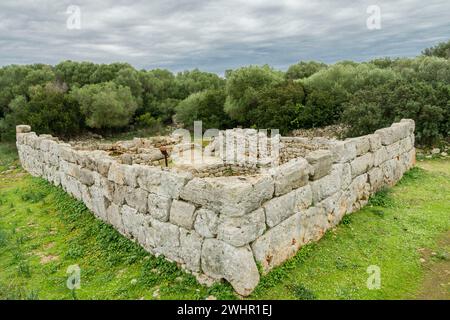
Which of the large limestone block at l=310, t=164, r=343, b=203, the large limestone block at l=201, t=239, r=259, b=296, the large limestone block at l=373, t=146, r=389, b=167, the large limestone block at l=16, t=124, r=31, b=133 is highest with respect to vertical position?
the large limestone block at l=16, t=124, r=31, b=133

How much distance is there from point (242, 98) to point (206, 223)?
26.0m

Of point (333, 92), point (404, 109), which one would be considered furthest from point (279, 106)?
point (404, 109)

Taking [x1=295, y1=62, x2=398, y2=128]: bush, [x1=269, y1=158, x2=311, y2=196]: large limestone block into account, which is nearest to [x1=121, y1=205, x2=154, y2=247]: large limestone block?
[x1=269, y1=158, x2=311, y2=196]: large limestone block

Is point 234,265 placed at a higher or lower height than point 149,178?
lower

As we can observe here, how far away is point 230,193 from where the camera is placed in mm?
5527

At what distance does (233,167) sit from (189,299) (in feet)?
27.2

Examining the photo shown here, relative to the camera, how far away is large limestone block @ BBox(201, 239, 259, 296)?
5.47m

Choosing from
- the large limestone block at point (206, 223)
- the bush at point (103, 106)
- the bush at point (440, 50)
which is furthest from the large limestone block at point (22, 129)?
the bush at point (440, 50)

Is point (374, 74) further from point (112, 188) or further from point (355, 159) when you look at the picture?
point (112, 188)

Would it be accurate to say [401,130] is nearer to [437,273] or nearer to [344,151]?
[344,151]

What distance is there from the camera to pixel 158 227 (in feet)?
22.3

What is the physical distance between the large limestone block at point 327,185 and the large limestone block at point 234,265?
247cm

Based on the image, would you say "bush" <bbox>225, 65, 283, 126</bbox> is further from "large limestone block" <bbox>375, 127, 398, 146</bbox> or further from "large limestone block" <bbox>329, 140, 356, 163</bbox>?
"large limestone block" <bbox>329, 140, 356, 163</bbox>

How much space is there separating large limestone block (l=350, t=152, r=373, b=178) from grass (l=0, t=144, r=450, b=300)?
3.05ft
